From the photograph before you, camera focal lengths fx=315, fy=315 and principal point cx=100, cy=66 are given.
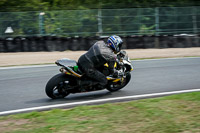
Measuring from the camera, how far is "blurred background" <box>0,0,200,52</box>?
59.8 feet

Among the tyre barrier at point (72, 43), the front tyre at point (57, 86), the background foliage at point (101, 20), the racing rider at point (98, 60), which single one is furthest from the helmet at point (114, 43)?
the background foliage at point (101, 20)

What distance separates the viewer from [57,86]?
7922 millimetres

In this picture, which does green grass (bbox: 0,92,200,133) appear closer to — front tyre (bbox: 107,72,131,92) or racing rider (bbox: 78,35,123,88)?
racing rider (bbox: 78,35,123,88)

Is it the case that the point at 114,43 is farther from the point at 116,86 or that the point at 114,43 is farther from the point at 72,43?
the point at 72,43

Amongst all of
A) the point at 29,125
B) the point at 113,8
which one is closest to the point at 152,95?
the point at 29,125

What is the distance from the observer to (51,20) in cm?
1956

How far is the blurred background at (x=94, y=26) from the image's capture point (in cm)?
1822

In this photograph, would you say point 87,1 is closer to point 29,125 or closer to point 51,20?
point 51,20

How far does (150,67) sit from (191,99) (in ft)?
18.1

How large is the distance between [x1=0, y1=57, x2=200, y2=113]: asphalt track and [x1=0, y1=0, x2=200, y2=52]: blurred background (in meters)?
4.79

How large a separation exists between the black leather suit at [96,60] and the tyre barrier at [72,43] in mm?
10231

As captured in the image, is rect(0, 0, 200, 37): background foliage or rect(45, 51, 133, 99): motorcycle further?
rect(0, 0, 200, 37): background foliage

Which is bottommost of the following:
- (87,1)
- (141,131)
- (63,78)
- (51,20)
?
(141,131)

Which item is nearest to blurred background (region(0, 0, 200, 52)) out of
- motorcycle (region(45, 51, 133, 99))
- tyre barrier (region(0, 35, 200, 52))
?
tyre barrier (region(0, 35, 200, 52))
